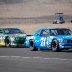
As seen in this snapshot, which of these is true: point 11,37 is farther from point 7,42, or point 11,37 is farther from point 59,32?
point 59,32

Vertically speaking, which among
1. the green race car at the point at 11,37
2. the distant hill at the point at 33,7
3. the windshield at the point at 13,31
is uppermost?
the distant hill at the point at 33,7

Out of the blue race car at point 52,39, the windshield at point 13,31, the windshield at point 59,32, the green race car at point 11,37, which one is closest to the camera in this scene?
the blue race car at point 52,39

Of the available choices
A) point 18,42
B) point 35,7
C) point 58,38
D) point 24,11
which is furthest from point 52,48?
point 35,7

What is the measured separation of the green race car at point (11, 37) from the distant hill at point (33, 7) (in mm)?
88832

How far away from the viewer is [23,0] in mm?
142750

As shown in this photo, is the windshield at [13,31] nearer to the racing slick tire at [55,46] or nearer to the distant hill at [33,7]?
the racing slick tire at [55,46]

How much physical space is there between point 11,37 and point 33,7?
10877 centimetres

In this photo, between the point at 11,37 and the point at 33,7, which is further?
the point at 33,7

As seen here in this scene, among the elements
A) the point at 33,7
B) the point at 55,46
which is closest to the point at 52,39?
the point at 55,46

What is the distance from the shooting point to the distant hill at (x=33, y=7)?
124475 mm

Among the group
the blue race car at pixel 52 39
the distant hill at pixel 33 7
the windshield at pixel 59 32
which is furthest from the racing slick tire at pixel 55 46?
the distant hill at pixel 33 7

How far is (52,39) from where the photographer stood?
23.7 meters

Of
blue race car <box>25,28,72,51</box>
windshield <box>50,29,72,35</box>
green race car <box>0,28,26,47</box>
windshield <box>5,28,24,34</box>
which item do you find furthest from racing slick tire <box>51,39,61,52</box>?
windshield <box>5,28,24,34</box>

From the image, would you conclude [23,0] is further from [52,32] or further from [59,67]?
[59,67]
